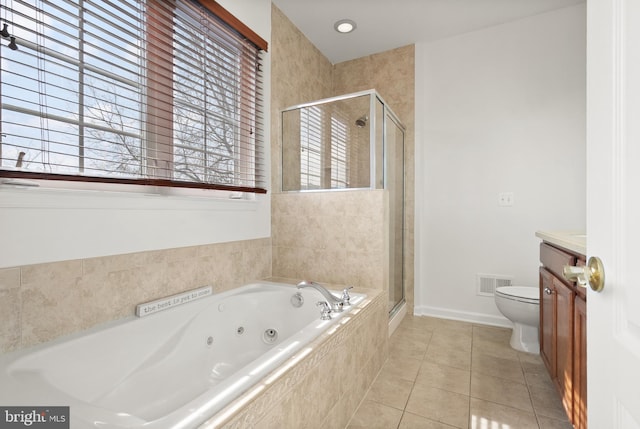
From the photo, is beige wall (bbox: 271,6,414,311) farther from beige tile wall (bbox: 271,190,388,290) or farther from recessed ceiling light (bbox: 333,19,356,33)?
recessed ceiling light (bbox: 333,19,356,33)

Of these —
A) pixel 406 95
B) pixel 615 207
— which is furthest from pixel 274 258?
pixel 615 207

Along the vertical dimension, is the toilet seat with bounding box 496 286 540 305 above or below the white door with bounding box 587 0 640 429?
below

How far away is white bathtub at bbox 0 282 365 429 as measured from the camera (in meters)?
0.85

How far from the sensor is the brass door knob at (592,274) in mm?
550

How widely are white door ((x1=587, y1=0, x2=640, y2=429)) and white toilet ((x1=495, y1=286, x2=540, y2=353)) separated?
1633 millimetres

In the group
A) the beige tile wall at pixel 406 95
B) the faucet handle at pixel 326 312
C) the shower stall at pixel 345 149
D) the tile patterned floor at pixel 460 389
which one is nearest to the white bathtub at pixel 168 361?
the faucet handle at pixel 326 312

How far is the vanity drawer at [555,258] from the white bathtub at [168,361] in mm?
996

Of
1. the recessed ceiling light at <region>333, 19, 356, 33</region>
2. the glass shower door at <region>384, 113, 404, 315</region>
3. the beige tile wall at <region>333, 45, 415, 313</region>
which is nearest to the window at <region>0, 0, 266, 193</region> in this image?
the recessed ceiling light at <region>333, 19, 356, 33</region>

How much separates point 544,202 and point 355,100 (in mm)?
1767

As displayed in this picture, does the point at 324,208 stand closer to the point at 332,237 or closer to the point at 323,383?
the point at 332,237

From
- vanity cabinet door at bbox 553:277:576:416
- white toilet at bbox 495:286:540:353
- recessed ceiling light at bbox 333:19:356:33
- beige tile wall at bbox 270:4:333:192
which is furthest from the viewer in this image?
recessed ceiling light at bbox 333:19:356:33

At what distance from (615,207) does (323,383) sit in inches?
43.5

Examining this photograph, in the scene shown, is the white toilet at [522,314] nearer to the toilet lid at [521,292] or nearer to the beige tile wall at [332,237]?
the toilet lid at [521,292]

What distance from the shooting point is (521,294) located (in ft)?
7.43
